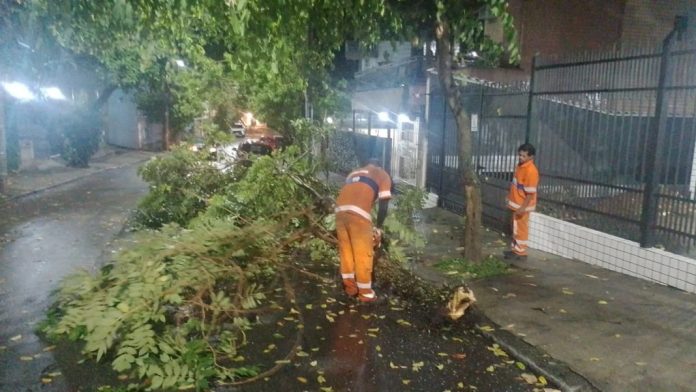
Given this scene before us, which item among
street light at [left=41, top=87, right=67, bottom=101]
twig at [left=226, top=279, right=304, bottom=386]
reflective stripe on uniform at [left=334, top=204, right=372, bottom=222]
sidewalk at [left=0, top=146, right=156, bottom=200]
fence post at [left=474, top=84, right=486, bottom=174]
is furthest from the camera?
street light at [left=41, top=87, right=67, bottom=101]

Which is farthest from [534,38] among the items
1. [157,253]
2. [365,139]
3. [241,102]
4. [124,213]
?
[157,253]

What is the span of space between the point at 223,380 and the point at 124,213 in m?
8.56

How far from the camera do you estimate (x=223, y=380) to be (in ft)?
13.7

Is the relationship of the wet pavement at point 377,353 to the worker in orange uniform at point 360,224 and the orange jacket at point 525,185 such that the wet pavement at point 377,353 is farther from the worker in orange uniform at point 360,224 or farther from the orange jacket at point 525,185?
the orange jacket at point 525,185

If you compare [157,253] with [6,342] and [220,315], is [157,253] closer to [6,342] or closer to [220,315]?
[220,315]

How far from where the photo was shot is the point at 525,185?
750 centimetres

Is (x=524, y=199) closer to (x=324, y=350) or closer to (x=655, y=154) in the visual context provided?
(x=655, y=154)

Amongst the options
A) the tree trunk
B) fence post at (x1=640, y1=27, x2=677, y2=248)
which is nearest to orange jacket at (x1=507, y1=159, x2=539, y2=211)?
the tree trunk

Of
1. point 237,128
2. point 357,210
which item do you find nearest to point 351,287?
point 357,210

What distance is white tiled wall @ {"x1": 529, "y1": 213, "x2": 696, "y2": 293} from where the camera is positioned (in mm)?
6016

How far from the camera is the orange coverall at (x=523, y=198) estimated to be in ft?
24.4

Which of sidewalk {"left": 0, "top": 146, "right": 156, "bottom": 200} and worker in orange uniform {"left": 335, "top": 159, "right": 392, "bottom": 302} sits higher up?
worker in orange uniform {"left": 335, "top": 159, "right": 392, "bottom": 302}

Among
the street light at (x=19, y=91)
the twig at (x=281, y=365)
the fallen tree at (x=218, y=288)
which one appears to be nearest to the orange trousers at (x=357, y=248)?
the fallen tree at (x=218, y=288)

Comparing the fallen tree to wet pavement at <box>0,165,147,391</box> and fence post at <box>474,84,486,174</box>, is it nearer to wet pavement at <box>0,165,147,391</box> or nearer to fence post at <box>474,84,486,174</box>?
wet pavement at <box>0,165,147,391</box>
